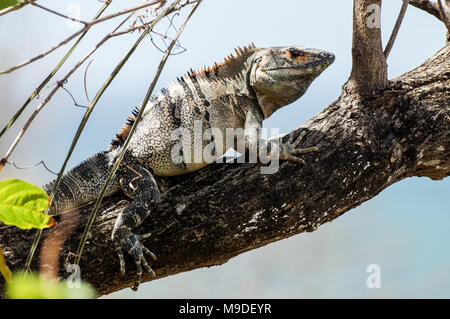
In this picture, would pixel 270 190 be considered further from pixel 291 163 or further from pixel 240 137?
pixel 240 137

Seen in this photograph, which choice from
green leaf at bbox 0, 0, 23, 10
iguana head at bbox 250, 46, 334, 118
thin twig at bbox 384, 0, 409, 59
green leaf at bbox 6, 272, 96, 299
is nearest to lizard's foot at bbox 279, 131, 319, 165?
iguana head at bbox 250, 46, 334, 118

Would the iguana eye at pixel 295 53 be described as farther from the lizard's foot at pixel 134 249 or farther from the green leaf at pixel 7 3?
the green leaf at pixel 7 3

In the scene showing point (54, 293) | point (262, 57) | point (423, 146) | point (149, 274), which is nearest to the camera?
point (54, 293)

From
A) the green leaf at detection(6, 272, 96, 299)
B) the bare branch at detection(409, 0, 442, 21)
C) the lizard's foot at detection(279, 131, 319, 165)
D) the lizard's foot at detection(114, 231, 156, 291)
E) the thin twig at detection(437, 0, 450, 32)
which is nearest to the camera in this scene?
the green leaf at detection(6, 272, 96, 299)

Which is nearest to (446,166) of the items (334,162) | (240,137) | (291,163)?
(334,162)

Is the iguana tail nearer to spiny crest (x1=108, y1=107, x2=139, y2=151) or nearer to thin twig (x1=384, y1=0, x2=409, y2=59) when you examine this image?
spiny crest (x1=108, y1=107, x2=139, y2=151)

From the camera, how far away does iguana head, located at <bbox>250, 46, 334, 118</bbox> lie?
429 centimetres

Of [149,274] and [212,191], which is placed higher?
[212,191]

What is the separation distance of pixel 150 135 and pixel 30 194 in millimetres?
2668

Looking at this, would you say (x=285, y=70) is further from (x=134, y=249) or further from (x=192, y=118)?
(x=134, y=249)

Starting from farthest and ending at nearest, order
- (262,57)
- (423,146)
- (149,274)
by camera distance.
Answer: (262,57)
(423,146)
(149,274)

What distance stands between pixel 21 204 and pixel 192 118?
2734mm

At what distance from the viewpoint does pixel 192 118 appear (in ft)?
13.5

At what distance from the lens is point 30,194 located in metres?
1.44
